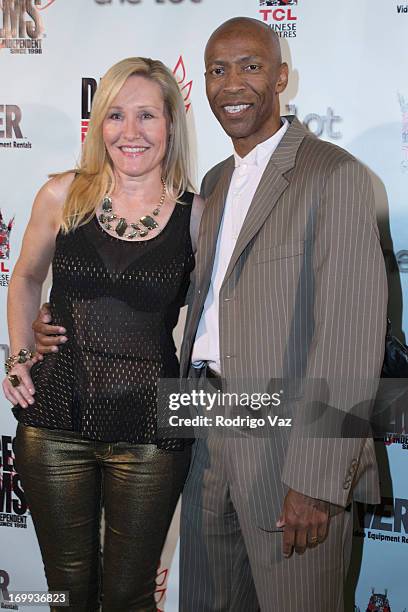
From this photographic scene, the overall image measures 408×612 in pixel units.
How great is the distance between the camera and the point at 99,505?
2.02 metres

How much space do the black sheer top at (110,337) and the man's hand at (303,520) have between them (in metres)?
0.38

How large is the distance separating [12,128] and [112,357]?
3.86ft

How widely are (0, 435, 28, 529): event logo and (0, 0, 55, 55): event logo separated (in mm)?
1435

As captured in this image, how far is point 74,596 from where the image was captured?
2018mm

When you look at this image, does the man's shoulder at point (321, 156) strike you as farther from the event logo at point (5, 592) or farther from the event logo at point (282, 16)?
the event logo at point (5, 592)

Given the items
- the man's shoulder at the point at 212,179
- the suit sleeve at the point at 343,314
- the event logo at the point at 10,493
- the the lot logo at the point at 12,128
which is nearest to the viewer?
the suit sleeve at the point at 343,314

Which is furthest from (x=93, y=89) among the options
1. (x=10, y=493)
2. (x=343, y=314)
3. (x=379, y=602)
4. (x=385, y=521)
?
(x=379, y=602)

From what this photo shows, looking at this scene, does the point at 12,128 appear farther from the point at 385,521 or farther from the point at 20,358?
the point at 385,521

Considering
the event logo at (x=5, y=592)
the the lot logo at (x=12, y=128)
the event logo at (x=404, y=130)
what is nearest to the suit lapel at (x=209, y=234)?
the event logo at (x=404, y=130)

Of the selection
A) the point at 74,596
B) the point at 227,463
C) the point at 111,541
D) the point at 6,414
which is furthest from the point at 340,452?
the point at 6,414

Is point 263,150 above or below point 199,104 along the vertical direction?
below

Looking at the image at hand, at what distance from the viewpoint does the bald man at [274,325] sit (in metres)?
1.67

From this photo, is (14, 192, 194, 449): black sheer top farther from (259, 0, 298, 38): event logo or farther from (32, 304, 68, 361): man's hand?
(259, 0, 298, 38): event logo

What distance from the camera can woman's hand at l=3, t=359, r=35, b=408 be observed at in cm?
199
